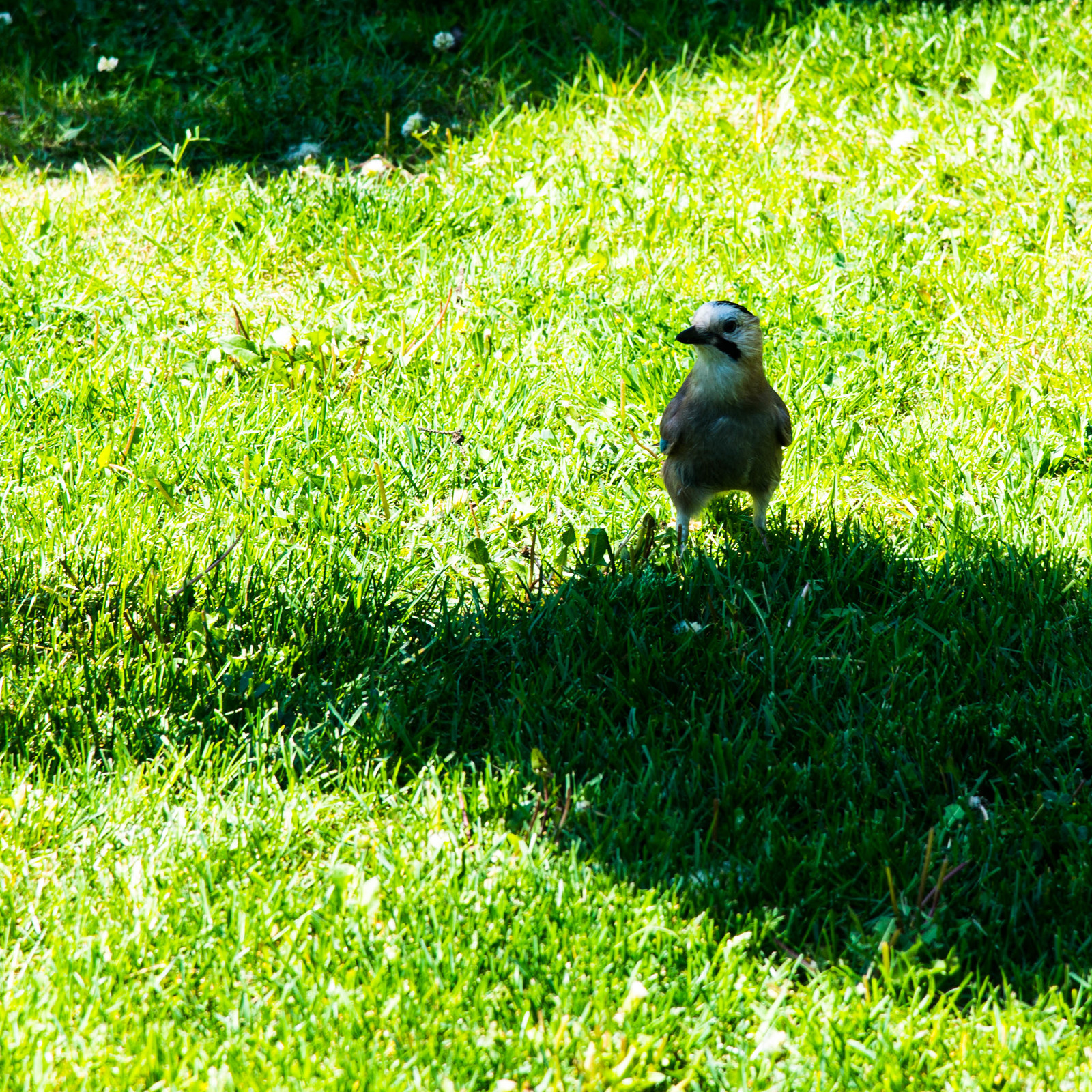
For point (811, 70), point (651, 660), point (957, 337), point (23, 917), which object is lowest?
point (23, 917)

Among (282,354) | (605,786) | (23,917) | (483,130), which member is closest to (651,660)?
(605,786)

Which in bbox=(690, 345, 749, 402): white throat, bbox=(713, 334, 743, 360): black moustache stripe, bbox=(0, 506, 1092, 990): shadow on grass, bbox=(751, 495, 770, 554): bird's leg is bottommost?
bbox=(0, 506, 1092, 990): shadow on grass

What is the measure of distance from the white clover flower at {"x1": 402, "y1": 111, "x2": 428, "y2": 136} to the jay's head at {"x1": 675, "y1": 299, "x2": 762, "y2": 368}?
10.4 ft

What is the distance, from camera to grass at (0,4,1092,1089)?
283 cm

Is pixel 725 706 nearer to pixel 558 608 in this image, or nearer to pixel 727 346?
pixel 558 608

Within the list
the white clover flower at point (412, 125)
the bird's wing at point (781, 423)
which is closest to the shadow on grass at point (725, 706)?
the bird's wing at point (781, 423)

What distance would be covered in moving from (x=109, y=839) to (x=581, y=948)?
1.20m

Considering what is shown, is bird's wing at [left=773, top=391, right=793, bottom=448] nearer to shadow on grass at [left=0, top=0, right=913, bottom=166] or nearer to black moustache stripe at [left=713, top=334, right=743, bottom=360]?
black moustache stripe at [left=713, top=334, right=743, bottom=360]

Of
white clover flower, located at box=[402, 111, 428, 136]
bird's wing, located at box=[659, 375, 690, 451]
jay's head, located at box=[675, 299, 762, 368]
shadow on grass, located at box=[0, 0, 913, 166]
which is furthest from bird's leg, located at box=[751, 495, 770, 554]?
white clover flower, located at box=[402, 111, 428, 136]

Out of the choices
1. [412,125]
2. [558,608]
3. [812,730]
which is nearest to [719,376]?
[558,608]

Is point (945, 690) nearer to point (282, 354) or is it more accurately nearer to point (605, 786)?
point (605, 786)

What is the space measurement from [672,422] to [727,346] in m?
0.35

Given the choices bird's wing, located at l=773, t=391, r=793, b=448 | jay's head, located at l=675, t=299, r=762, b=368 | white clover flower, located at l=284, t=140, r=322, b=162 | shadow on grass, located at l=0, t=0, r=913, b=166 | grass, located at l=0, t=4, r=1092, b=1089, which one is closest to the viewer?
grass, located at l=0, t=4, r=1092, b=1089

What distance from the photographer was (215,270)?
5.78 m
